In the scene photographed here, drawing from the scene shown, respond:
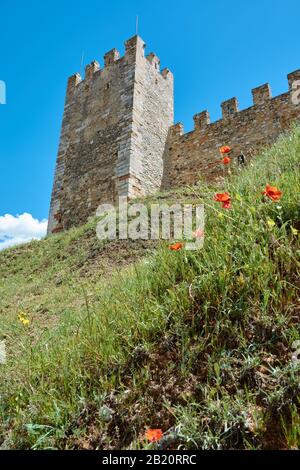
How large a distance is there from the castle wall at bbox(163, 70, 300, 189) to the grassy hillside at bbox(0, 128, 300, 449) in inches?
358

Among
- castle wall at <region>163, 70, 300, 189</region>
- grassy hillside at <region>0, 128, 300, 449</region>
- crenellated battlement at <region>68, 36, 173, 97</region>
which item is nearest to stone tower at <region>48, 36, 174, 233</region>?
crenellated battlement at <region>68, 36, 173, 97</region>

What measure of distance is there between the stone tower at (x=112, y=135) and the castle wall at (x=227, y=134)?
61 cm

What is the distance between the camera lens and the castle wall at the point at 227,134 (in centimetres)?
1135

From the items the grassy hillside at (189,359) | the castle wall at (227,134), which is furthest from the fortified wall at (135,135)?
the grassy hillside at (189,359)

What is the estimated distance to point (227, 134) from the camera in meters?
12.5

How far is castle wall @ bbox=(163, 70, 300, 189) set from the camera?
447 inches

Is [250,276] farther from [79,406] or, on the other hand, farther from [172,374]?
[79,406]

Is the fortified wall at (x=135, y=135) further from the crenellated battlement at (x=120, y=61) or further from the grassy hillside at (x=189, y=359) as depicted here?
the grassy hillside at (x=189, y=359)

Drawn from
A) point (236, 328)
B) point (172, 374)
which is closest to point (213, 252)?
point (236, 328)

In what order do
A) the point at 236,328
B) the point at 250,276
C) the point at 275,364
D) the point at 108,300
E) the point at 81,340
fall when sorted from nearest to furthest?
1. the point at 275,364
2. the point at 236,328
3. the point at 250,276
4. the point at 81,340
5. the point at 108,300

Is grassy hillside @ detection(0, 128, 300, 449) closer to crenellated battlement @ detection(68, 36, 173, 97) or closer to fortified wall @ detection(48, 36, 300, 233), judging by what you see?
fortified wall @ detection(48, 36, 300, 233)

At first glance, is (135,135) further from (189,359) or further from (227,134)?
(189,359)

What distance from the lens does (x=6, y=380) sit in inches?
92.0

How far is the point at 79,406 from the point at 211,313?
2.66ft
